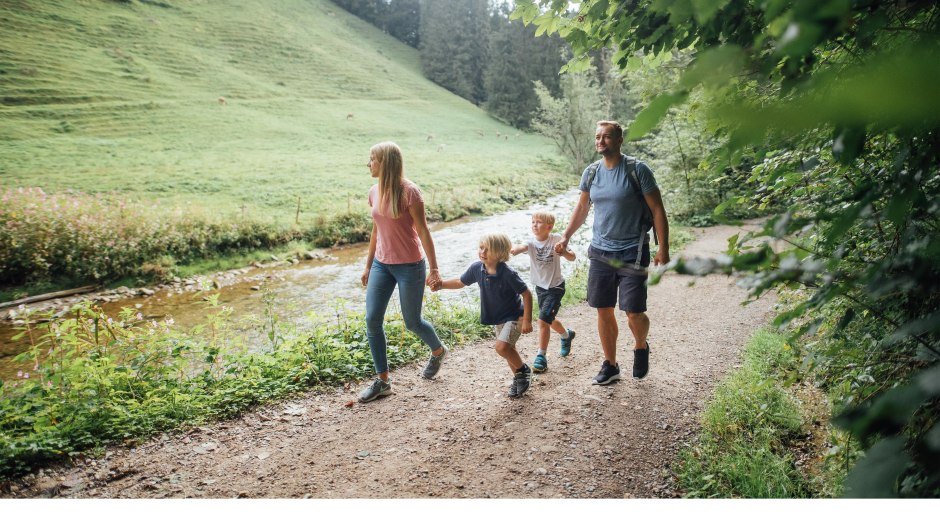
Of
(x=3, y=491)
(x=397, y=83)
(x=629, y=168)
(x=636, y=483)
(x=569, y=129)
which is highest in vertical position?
(x=397, y=83)

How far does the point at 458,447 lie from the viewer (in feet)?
12.5

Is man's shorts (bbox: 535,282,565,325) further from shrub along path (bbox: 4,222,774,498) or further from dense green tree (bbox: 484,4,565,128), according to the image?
dense green tree (bbox: 484,4,565,128)

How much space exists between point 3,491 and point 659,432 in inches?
190

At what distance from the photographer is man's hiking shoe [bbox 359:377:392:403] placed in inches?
188

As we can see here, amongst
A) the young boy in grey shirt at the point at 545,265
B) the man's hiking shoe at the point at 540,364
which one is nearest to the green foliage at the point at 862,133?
the young boy in grey shirt at the point at 545,265

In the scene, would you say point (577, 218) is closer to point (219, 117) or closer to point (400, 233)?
point (400, 233)

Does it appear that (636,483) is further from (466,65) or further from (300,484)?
(466,65)

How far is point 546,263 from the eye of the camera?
4836 mm

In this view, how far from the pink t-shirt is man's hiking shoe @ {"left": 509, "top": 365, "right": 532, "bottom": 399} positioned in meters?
1.45

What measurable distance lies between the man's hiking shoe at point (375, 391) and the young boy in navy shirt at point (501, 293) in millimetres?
1250

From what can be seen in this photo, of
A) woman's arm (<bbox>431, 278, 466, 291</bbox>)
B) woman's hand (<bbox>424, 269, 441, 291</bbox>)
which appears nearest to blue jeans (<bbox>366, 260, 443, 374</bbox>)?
woman's hand (<bbox>424, 269, 441, 291</bbox>)

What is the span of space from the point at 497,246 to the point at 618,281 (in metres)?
1.13

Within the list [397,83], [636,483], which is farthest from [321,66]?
[636,483]

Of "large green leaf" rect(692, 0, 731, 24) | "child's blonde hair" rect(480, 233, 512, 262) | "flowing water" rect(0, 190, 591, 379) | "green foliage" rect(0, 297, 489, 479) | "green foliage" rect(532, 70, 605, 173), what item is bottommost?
"flowing water" rect(0, 190, 591, 379)
